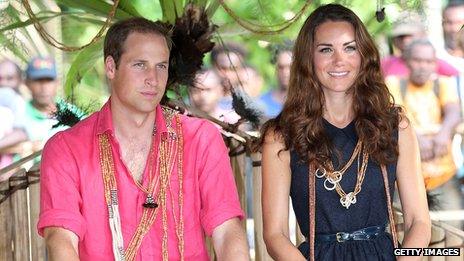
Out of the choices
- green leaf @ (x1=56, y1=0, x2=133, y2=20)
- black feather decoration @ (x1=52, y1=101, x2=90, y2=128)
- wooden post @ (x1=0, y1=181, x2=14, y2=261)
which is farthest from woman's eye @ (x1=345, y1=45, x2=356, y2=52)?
wooden post @ (x1=0, y1=181, x2=14, y2=261)

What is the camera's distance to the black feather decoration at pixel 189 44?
3.26 meters

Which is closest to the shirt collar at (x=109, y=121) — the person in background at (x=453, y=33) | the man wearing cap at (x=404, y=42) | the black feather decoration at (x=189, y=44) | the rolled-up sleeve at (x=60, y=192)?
the rolled-up sleeve at (x=60, y=192)

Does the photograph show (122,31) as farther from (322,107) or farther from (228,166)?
(322,107)

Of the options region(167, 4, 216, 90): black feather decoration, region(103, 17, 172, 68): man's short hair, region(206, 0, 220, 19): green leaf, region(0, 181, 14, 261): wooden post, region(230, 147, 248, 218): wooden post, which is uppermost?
region(206, 0, 220, 19): green leaf

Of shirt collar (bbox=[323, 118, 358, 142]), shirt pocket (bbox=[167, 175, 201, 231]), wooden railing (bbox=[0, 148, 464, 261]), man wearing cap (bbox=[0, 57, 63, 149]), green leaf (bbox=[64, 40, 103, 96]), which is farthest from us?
man wearing cap (bbox=[0, 57, 63, 149])

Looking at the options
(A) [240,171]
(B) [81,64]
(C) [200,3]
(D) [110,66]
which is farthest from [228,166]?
(B) [81,64]

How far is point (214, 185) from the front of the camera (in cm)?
259

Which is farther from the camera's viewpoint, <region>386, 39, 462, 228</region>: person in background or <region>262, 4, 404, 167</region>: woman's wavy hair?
<region>386, 39, 462, 228</region>: person in background

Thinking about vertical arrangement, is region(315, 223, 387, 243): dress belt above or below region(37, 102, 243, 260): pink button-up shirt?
below

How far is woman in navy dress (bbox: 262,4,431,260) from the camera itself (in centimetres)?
266

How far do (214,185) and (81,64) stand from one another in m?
1.25

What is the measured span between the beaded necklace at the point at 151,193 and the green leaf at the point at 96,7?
2.87ft

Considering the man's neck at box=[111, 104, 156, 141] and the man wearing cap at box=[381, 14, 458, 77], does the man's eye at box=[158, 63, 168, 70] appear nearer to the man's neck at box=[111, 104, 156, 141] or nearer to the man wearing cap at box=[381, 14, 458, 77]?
the man's neck at box=[111, 104, 156, 141]

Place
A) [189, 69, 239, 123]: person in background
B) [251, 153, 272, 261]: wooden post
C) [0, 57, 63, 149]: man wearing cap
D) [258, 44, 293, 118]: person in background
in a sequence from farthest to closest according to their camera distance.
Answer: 1. [0, 57, 63, 149]: man wearing cap
2. [258, 44, 293, 118]: person in background
3. [189, 69, 239, 123]: person in background
4. [251, 153, 272, 261]: wooden post
